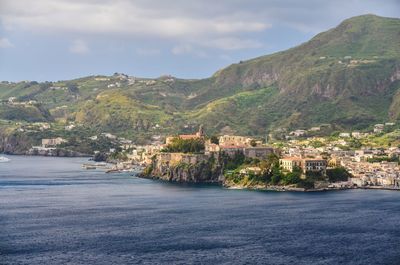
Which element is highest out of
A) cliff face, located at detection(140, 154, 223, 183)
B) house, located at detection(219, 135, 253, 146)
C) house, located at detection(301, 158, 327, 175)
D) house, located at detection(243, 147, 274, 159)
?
house, located at detection(219, 135, 253, 146)

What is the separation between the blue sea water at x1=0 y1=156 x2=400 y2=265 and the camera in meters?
69.4

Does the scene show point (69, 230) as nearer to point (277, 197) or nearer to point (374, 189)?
point (277, 197)

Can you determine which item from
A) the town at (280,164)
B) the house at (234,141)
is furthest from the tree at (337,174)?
the house at (234,141)

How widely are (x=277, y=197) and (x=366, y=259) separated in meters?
52.0

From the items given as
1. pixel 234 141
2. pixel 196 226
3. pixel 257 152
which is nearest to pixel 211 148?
pixel 257 152

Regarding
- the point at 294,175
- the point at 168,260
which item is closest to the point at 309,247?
the point at 168,260

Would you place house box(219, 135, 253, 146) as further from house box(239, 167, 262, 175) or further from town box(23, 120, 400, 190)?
house box(239, 167, 262, 175)

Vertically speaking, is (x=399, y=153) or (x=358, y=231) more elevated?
(x=399, y=153)

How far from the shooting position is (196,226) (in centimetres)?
8712

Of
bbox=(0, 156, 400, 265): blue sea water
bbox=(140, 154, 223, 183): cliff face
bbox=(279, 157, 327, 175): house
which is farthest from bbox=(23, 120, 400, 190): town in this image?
bbox=(0, 156, 400, 265): blue sea water

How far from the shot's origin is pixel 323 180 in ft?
447

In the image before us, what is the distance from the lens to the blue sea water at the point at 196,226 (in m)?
69.4

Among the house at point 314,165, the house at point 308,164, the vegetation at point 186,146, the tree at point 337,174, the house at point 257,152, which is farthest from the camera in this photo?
the vegetation at point 186,146

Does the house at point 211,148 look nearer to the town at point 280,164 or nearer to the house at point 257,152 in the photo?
the town at point 280,164
